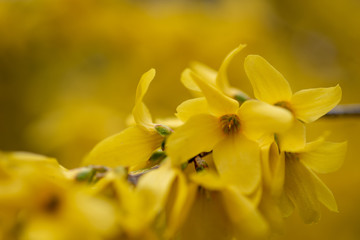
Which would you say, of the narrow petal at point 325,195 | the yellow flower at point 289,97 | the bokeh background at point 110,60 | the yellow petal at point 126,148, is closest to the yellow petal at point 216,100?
the yellow flower at point 289,97

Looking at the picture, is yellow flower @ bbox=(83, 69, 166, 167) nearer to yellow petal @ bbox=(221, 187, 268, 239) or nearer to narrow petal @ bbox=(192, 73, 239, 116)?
narrow petal @ bbox=(192, 73, 239, 116)

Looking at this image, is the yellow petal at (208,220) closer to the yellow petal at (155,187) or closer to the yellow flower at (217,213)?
the yellow flower at (217,213)

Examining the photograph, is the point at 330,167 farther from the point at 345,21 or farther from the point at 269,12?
the point at 269,12

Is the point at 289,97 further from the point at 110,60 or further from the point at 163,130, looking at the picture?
the point at 110,60

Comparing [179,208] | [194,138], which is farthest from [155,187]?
[194,138]

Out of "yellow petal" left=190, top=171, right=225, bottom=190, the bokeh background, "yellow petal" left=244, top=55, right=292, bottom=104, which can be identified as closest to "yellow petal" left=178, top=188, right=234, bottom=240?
"yellow petal" left=190, top=171, right=225, bottom=190

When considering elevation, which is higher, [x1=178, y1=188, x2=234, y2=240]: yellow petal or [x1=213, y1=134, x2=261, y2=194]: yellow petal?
[x1=213, y1=134, x2=261, y2=194]: yellow petal

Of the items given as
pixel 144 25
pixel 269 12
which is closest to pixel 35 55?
pixel 144 25
